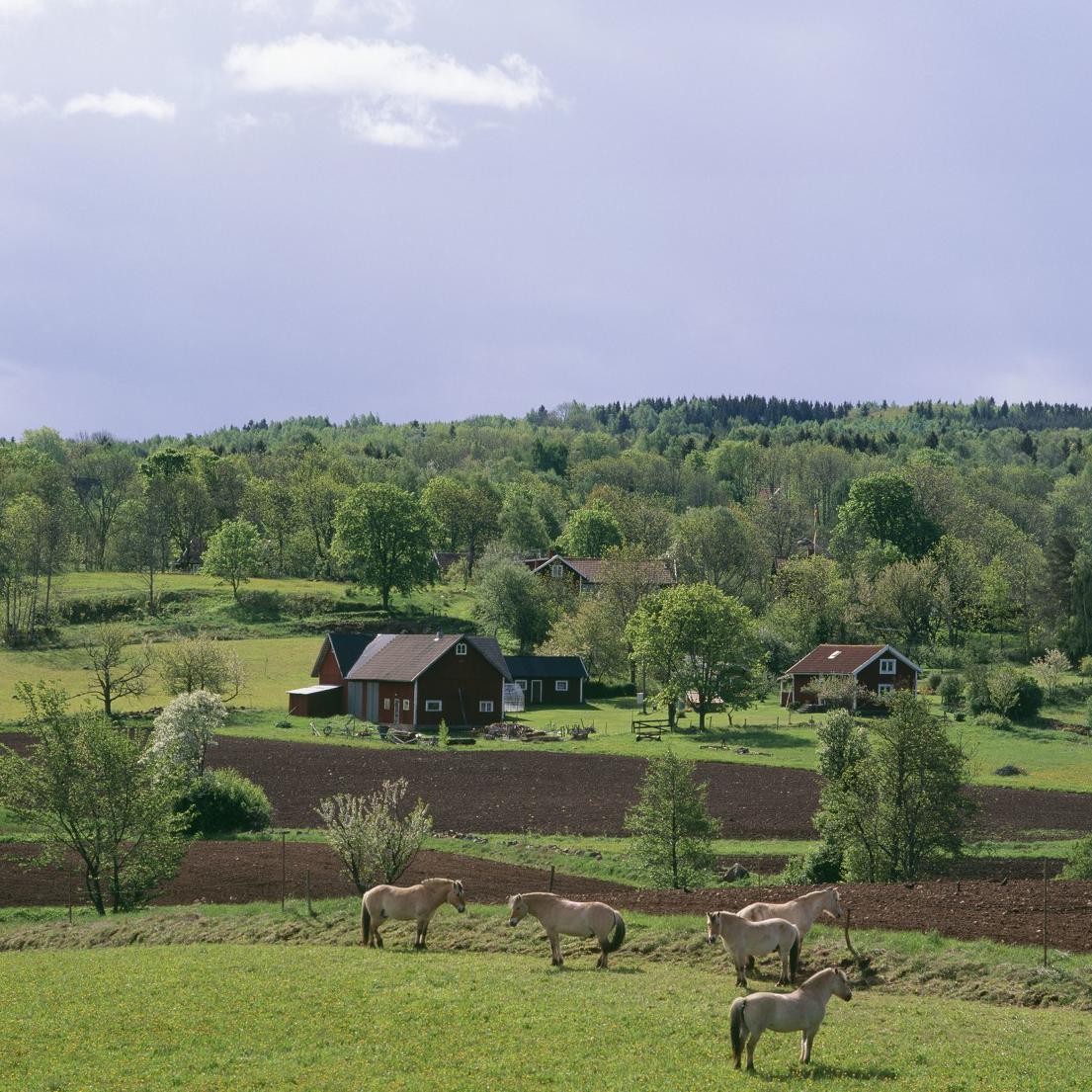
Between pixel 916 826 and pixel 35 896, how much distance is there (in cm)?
2330

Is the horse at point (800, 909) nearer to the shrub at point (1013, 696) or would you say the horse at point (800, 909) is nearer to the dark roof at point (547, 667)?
the shrub at point (1013, 696)

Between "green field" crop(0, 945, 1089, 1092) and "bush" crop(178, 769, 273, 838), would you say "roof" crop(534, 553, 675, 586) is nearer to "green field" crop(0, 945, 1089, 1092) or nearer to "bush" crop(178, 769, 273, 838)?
"bush" crop(178, 769, 273, 838)

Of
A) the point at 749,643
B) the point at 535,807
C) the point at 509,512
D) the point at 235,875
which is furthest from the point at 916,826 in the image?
the point at 509,512

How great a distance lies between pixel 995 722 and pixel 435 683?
3507 cm

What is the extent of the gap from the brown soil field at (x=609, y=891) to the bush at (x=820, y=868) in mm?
4832

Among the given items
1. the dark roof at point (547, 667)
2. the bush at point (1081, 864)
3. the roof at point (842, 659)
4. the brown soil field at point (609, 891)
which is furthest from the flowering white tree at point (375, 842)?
the dark roof at point (547, 667)

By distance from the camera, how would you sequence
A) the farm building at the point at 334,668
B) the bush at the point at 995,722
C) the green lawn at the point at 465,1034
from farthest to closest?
the farm building at the point at 334,668, the bush at the point at 995,722, the green lawn at the point at 465,1034

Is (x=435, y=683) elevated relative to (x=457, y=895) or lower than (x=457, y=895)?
elevated

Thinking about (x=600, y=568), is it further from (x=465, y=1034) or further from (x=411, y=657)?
(x=465, y=1034)

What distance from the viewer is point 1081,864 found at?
30.3 metres

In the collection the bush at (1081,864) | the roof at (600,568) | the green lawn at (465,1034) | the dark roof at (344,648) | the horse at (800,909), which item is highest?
the roof at (600,568)

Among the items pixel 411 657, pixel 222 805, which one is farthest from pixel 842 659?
pixel 222 805

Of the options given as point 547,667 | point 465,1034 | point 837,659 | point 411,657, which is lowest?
point 465,1034

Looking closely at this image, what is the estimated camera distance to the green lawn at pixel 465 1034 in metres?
14.9
